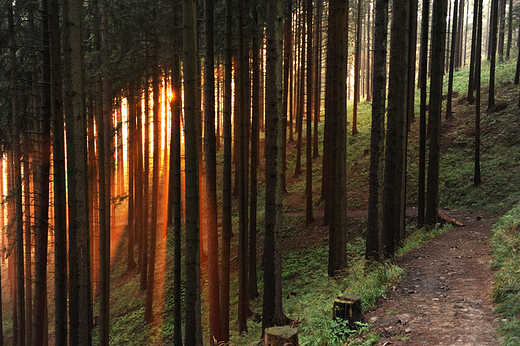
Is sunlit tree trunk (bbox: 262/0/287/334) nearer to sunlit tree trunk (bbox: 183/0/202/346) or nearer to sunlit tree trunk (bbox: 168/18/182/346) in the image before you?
sunlit tree trunk (bbox: 183/0/202/346)

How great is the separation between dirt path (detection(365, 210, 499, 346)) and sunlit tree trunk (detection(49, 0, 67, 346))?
665cm

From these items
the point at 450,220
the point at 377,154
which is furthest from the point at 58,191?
the point at 450,220

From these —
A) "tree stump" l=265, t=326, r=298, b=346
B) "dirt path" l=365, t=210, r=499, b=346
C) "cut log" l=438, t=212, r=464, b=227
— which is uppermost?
"tree stump" l=265, t=326, r=298, b=346

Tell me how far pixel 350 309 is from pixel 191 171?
412cm

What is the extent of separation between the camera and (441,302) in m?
5.95

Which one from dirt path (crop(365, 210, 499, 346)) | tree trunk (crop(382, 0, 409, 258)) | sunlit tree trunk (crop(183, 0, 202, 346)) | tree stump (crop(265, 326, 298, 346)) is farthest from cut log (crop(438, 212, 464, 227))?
tree stump (crop(265, 326, 298, 346))

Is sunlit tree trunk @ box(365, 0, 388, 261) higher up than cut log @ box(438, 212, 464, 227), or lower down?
higher up

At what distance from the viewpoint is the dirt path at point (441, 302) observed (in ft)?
15.4

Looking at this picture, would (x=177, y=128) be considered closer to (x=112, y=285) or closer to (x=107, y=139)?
(x=107, y=139)

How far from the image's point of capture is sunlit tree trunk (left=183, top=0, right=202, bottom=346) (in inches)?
289

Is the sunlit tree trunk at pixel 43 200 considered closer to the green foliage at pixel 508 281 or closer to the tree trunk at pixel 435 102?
the green foliage at pixel 508 281

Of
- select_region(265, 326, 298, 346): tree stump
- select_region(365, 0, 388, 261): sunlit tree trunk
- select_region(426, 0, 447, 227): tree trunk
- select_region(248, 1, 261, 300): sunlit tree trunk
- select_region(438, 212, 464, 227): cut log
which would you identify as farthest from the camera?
select_region(438, 212, 464, 227): cut log

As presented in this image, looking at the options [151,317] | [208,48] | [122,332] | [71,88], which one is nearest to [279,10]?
[208,48]

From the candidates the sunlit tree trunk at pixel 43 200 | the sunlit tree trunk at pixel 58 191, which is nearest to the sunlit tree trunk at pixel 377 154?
the sunlit tree trunk at pixel 58 191
